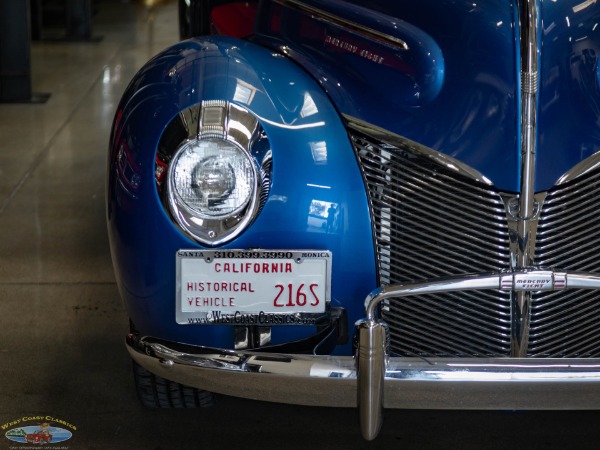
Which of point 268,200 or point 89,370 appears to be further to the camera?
point 89,370

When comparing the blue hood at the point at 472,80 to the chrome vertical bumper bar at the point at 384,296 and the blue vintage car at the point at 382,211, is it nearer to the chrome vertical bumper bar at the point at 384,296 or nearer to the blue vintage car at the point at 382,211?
the blue vintage car at the point at 382,211

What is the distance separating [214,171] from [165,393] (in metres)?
0.78

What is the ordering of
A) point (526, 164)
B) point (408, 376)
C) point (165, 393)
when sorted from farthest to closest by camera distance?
1. point (165, 393)
2. point (526, 164)
3. point (408, 376)

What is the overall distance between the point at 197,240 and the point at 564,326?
0.86 meters

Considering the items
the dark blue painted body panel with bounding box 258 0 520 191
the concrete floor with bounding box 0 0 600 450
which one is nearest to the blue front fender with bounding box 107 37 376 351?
the dark blue painted body panel with bounding box 258 0 520 191

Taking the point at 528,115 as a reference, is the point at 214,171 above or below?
below

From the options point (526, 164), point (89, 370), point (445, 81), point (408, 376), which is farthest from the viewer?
point (89, 370)

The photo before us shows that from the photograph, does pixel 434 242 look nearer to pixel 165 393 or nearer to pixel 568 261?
pixel 568 261

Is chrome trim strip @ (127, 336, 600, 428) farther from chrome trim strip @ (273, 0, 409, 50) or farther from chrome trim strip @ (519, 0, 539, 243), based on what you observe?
chrome trim strip @ (273, 0, 409, 50)

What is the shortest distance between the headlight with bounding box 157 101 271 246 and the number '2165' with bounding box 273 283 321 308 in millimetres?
165

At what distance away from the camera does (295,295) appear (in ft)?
7.31

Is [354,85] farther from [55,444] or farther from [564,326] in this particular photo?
[55,444]

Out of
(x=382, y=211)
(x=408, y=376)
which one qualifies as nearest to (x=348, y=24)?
(x=382, y=211)

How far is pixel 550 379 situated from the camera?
A: 211 cm
